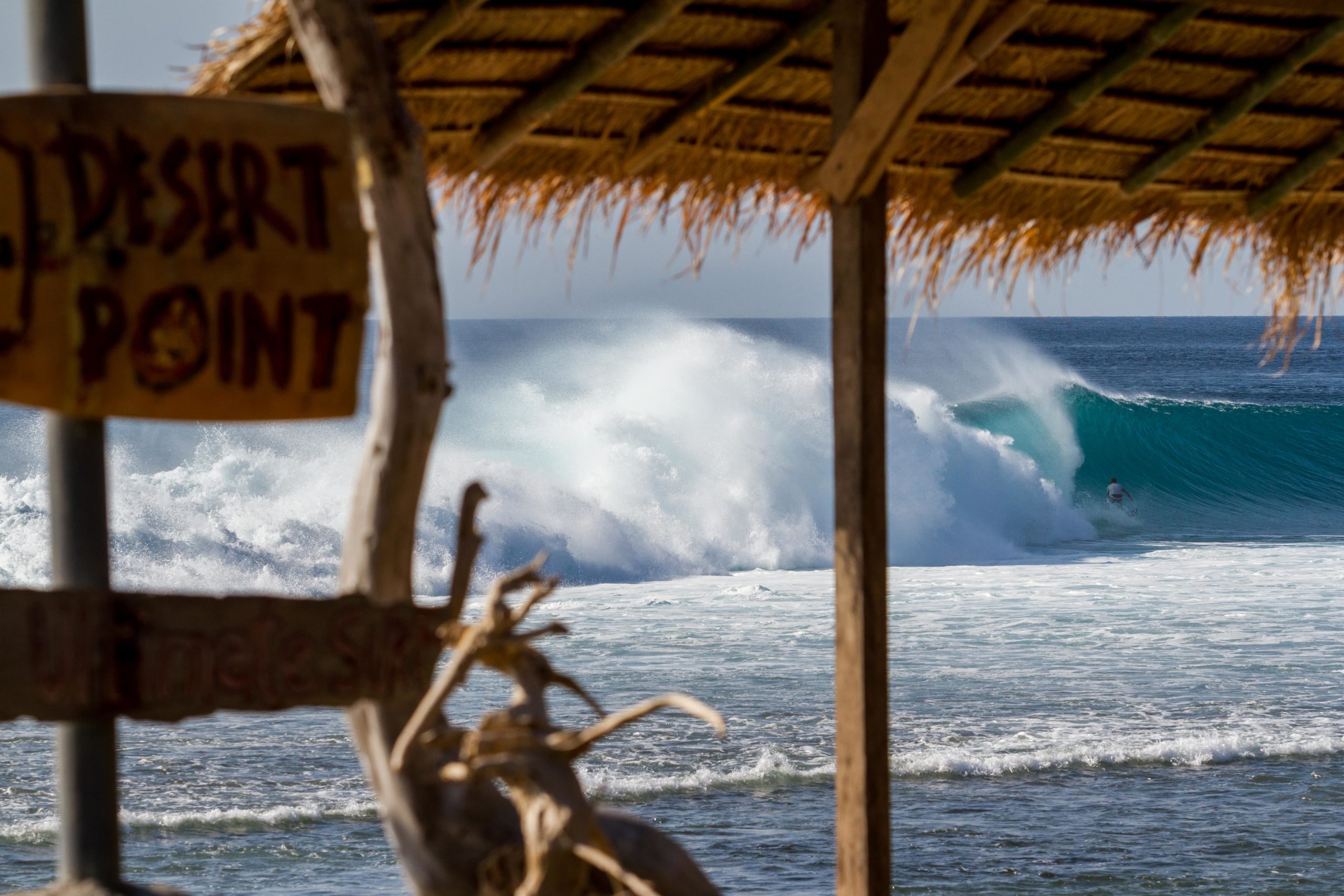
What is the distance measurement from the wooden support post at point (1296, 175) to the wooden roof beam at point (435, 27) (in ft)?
7.95

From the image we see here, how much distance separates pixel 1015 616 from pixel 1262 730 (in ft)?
15.1

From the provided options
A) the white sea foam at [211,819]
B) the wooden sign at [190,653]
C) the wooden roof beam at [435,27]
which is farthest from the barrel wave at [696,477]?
the wooden sign at [190,653]

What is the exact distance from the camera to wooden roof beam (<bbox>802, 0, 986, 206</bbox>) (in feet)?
7.95

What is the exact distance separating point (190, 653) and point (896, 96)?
4.96 feet

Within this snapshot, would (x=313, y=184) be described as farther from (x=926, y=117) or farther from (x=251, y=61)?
(x=926, y=117)

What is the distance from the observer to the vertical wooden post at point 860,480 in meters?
2.60

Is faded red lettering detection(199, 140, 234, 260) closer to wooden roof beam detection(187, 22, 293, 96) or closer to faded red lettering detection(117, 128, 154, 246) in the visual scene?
faded red lettering detection(117, 128, 154, 246)

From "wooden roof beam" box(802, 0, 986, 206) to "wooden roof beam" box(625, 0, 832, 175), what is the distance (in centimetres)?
42

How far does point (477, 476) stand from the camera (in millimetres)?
19828

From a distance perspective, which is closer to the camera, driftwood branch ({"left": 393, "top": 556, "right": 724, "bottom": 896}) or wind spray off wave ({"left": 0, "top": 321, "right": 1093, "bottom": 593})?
driftwood branch ({"left": 393, "top": 556, "right": 724, "bottom": 896})

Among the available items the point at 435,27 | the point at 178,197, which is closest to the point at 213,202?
the point at 178,197

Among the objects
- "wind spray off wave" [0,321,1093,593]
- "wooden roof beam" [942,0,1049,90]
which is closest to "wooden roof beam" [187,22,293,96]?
"wooden roof beam" [942,0,1049,90]

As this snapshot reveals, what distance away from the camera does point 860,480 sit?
2.61 metres

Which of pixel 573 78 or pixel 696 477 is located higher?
pixel 573 78
